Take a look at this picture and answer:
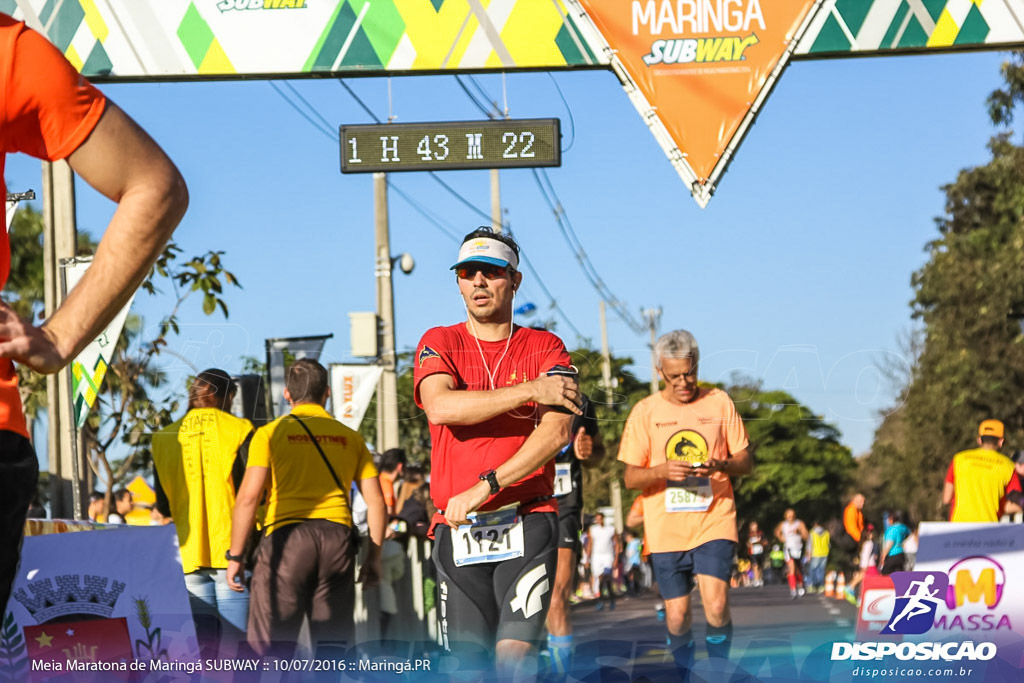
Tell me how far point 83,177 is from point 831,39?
6574 millimetres

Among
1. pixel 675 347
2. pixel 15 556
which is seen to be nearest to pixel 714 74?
pixel 675 347

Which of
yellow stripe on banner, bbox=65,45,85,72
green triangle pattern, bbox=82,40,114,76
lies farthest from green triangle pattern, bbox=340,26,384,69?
yellow stripe on banner, bbox=65,45,85,72

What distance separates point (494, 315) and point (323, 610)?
106 inches

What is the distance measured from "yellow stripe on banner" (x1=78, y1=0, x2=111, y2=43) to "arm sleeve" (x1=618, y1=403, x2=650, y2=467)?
13.4 feet

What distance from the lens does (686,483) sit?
686 centimetres

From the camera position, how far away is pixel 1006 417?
89.8 feet

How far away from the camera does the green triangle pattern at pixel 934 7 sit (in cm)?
775

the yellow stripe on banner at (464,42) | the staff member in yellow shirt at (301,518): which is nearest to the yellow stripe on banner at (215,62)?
the yellow stripe on banner at (464,42)

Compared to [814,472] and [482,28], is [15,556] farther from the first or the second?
[814,472]

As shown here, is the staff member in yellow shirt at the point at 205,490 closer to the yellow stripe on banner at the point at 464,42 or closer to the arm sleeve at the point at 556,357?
the yellow stripe on banner at the point at 464,42

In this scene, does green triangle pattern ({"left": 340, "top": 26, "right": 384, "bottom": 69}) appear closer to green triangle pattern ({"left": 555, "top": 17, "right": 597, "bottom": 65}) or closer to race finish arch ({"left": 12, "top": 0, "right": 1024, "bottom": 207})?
race finish arch ({"left": 12, "top": 0, "right": 1024, "bottom": 207})

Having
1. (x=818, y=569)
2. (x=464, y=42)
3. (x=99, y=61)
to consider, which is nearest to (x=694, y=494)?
(x=464, y=42)

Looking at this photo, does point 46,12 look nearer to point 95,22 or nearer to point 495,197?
point 95,22

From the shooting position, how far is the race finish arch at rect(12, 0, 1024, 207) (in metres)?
7.76
